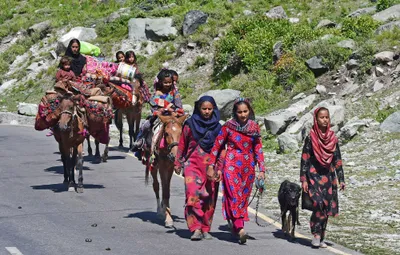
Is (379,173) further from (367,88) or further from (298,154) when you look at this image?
(367,88)

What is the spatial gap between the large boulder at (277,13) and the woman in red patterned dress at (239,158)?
2323 cm

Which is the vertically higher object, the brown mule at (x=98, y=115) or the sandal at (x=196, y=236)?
the brown mule at (x=98, y=115)

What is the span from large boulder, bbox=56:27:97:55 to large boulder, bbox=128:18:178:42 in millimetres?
2404

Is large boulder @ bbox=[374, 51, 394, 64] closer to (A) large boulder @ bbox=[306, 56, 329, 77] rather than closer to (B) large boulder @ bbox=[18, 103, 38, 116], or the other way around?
(A) large boulder @ bbox=[306, 56, 329, 77]

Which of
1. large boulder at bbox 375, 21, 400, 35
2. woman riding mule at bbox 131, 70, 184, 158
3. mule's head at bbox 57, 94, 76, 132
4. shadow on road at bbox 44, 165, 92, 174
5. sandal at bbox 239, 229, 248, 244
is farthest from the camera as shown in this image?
large boulder at bbox 375, 21, 400, 35

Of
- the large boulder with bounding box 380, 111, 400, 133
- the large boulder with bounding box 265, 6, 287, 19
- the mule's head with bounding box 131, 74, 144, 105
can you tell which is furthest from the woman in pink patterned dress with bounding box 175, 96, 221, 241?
the large boulder with bounding box 265, 6, 287, 19

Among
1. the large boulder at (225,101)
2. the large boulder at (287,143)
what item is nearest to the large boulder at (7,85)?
the large boulder at (225,101)

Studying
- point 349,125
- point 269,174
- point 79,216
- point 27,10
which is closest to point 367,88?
point 349,125

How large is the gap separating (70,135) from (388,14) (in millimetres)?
16472

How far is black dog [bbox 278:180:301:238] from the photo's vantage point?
11.6 metres

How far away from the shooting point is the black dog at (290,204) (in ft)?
38.0

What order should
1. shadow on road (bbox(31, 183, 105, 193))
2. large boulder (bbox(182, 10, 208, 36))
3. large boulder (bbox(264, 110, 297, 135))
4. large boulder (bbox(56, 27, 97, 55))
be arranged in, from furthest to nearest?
large boulder (bbox(56, 27, 97, 55)) < large boulder (bbox(182, 10, 208, 36)) < large boulder (bbox(264, 110, 297, 135)) < shadow on road (bbox(31, 183, 105, 193))

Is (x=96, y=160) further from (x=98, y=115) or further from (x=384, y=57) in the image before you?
(x=384, y=57)

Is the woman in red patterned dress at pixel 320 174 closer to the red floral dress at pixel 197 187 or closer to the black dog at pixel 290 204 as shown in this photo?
the black dog at pixel 290 204
